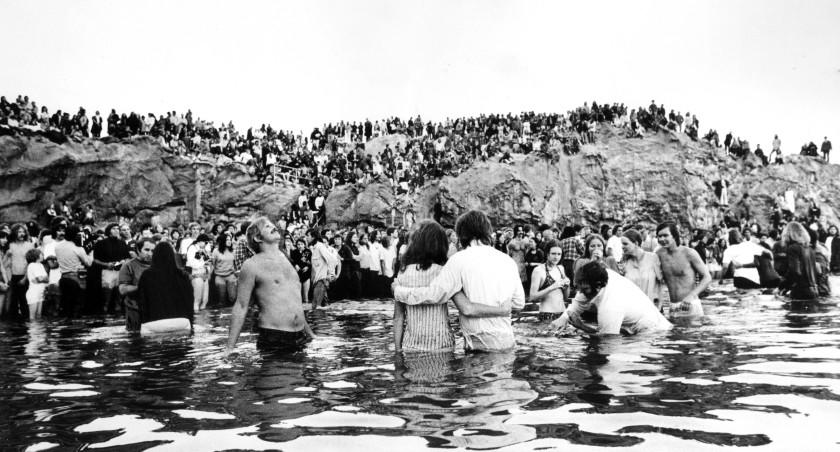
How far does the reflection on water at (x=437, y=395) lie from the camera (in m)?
3.83

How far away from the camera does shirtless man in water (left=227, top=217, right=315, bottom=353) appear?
6691mm

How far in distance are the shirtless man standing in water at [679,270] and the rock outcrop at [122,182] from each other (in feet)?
91.7

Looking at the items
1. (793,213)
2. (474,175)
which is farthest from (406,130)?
(793,213)

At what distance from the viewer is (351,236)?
61.0 ft

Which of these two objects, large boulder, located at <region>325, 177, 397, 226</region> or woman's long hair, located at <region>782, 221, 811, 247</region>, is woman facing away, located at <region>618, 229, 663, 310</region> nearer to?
woman's long hair, located at <region>782, 221, 811, 247</region>

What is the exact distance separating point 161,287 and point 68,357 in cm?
134

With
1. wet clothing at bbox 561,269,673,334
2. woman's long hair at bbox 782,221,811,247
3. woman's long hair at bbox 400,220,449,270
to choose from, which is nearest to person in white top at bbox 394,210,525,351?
woman's long hair at bbox 400,220,449,270

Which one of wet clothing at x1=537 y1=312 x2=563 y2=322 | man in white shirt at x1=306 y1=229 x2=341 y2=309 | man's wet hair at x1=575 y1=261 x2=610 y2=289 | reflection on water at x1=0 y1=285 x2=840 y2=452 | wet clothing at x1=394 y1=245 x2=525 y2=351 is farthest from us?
man in white shirt at x1=306 y1=229 x2=341 y2=309

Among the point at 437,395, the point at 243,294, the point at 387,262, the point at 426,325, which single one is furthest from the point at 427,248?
the point at 387,262

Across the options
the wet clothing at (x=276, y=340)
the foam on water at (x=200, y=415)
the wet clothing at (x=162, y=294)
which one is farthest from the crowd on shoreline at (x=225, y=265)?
the foam on water at (x=200, y=415)

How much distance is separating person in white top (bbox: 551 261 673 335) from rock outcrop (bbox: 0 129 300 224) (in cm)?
2929

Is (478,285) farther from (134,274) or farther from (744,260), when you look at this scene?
(744,260)

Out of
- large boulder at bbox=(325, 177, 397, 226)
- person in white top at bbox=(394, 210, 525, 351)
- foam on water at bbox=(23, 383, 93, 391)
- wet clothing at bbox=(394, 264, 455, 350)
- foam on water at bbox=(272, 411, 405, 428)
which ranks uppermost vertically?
large boulder at bbox=(325, 177, 397, 226)

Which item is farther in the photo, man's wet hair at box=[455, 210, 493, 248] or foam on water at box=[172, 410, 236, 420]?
man's wet hair at box=[455, 210, 493, 248]
